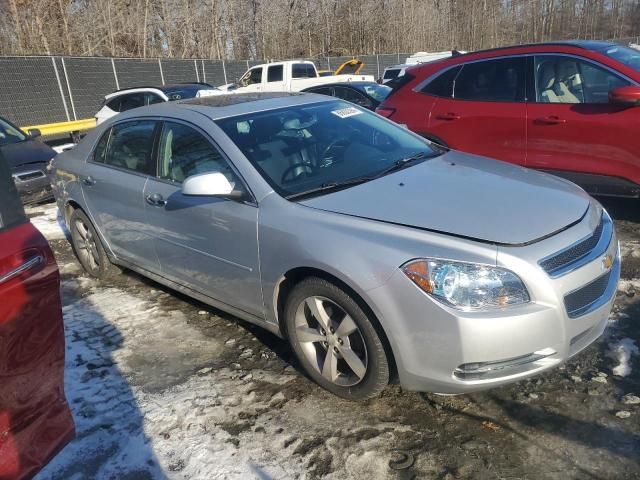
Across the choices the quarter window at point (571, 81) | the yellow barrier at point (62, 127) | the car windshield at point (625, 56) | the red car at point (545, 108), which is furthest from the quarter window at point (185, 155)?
the yellow barrier at point (62, 127)

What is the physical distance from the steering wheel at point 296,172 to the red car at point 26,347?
156 cm

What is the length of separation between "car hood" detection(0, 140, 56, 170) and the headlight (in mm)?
7242

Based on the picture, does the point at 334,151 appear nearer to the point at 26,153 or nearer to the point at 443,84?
the point at 443,84

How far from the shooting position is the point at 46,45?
2145 centimetres

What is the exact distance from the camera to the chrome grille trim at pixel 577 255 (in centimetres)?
249

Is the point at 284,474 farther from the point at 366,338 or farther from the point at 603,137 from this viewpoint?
the point at 603,137

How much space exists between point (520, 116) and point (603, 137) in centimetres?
81

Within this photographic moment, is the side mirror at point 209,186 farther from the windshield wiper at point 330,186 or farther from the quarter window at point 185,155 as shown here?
the windshield wiper at point 330,186

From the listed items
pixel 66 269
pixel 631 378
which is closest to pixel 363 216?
pixel 631 378

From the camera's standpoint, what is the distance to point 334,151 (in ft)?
11.9

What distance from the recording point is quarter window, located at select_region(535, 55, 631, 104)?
5.05 meters

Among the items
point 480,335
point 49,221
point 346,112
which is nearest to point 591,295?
point 480,335

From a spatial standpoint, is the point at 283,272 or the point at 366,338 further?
the point at 283,272

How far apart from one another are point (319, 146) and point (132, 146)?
1.65m
